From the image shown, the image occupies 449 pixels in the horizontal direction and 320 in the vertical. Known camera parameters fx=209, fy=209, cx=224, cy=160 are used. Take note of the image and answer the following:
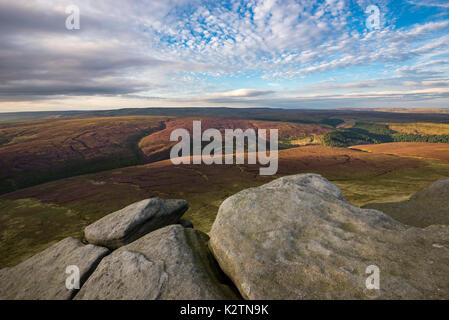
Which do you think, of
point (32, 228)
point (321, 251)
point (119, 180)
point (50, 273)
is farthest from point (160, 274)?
point (119, 180)

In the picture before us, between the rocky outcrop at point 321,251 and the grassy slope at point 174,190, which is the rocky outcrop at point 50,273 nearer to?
the rocky outcrop at point 321,251

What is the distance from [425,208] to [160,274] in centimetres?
2818

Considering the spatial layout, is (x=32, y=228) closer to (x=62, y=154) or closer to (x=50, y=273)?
(x=50, y=273)

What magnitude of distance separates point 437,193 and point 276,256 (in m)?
27.4

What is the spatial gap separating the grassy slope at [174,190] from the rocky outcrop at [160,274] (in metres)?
20.6

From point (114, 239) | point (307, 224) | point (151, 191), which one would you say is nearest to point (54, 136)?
point (151, 191)

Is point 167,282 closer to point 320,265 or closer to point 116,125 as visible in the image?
point 320,265

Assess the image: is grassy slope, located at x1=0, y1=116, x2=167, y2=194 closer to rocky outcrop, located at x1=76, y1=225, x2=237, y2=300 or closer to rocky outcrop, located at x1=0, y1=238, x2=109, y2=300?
rocky outcrop, located at x1=0, y1=238, x2=109, y2=300

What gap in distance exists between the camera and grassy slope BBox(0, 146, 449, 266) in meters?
38.0

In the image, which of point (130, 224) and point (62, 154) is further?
point (62, 154)

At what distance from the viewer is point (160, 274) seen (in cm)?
1026

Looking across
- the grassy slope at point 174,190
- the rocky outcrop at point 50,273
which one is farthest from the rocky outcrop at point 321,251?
the grassy slope at point 174,190

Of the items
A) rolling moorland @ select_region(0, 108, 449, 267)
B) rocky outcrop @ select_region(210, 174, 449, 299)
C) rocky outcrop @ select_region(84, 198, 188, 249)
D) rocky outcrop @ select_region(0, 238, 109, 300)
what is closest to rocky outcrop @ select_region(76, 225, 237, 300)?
rocky outcrop @ select_region(210, 174, 449, 299)

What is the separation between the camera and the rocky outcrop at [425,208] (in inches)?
802
